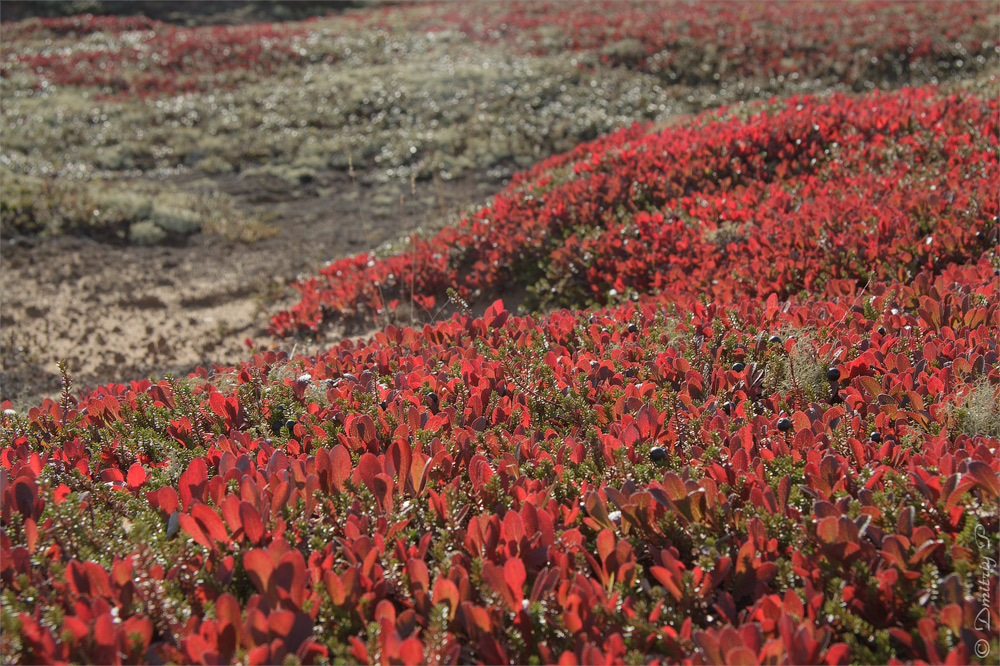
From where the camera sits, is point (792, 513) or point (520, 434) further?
point (520, 434)

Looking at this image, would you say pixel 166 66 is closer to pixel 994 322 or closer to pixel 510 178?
pixel 510 178

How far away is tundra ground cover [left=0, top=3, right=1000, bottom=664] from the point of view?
183 centimetres

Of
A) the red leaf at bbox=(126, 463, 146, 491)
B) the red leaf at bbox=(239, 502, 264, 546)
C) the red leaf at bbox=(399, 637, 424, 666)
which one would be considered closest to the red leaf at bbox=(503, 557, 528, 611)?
the red leaf at bbox=(399, 637, 424, 666)

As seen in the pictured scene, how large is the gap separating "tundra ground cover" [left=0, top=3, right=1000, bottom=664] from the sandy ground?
343 centimetres

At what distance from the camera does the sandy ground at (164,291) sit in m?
7.29

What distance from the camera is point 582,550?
2.04m

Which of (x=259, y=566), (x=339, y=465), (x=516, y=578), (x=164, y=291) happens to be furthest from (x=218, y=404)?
(x=164, y=291)

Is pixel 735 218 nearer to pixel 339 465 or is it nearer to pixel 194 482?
pixel 339 465

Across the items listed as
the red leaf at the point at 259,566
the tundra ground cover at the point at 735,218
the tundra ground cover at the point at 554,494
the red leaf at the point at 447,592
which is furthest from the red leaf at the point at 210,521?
the tundra ground cover at the point at 735,218

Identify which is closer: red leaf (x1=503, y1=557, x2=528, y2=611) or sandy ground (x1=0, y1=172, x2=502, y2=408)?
red leaf (x1=503, y1=557, x2=528, y2=611)

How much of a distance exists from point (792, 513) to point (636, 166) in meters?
7.45

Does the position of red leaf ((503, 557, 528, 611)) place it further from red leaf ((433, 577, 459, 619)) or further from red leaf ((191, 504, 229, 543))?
red leaf ((191, 504, 229, 543))

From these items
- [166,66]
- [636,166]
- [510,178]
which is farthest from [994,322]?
[166,66]

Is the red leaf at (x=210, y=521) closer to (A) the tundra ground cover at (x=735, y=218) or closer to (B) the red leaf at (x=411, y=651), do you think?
(B) the red leaf at (x=411, y=651)
